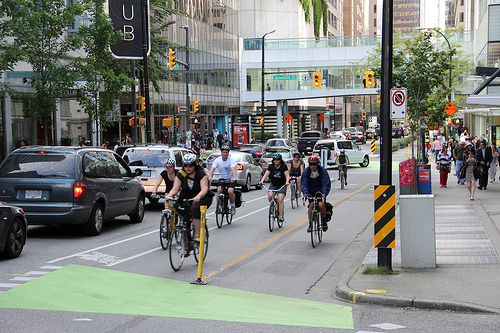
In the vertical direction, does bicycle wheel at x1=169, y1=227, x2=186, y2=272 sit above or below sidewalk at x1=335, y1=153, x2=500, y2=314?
above

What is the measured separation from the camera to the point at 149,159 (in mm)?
18078

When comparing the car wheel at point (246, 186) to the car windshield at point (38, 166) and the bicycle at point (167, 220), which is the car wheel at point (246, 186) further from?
the bicycle at point (167, 220)

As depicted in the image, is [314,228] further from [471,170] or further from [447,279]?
[471,170]

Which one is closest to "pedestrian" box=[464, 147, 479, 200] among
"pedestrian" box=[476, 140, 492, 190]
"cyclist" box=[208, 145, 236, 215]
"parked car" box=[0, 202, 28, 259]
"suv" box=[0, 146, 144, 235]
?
"pedestrian" box=[476, 140, 492, 190]

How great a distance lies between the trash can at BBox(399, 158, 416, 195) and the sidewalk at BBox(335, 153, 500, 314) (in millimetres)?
5281

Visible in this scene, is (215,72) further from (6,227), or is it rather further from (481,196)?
(6,227)

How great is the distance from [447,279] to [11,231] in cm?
688

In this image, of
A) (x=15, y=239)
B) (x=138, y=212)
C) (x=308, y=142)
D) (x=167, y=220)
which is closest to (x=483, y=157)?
(x=138, y=212)

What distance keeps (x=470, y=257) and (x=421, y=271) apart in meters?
1.56

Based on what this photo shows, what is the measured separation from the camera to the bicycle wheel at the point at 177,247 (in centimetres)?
941

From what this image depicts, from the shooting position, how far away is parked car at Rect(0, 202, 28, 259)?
9.85m

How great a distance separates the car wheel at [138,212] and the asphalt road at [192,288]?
3.22 ft

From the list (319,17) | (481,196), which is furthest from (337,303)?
(319,17)

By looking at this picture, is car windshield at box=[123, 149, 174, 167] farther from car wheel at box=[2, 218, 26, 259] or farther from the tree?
car wheel at box=[2, 218, 26, 259]
